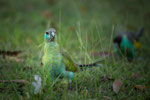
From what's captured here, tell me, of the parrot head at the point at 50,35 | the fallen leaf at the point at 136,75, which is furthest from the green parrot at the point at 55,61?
the fallen leaf at the point at 136,75

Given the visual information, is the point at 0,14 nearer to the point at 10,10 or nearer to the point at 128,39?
the point at 10,10

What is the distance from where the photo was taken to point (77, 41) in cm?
441

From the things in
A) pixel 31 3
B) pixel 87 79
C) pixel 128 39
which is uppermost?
pixel 31 3

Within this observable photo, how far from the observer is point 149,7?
7.67 m

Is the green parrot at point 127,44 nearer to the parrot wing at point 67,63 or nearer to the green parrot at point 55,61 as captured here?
the parrot wing at point 67,63

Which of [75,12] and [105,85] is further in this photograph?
[75,12]

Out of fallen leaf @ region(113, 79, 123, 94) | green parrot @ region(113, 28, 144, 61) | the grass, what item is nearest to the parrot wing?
the grass

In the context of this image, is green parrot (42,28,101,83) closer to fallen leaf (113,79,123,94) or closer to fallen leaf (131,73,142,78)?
fallen leaf (113,79,123,94)

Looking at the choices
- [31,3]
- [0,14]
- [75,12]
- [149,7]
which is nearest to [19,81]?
[0,14]

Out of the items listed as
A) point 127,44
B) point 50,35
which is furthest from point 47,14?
point 50,35

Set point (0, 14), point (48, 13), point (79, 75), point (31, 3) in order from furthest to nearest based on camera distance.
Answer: point (31, 3) < point (48, 13) < point (0, 14) < point (79, 75)

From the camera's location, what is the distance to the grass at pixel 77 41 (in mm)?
2475

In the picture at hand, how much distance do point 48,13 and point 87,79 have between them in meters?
4.16

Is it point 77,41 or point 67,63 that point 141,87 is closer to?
point 67,63
